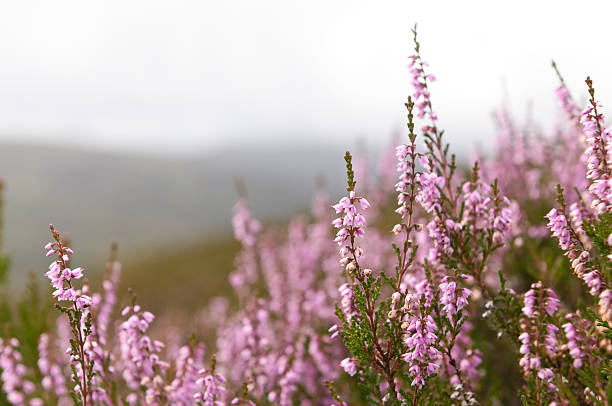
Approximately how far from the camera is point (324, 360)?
643cm

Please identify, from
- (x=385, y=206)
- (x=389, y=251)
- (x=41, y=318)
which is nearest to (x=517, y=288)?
(x=389, y=251)

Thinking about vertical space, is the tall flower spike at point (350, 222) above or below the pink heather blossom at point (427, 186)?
below

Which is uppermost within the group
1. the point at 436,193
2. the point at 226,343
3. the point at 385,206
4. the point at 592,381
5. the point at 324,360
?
the point at 385,206

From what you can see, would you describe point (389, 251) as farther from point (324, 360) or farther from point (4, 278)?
point (4, 278)

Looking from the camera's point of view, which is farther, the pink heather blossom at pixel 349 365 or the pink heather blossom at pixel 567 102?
the pink heather blossom at pixel 567 102

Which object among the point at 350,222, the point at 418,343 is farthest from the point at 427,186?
the point at 418,343

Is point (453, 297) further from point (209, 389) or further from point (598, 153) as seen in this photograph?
point (209, 389)

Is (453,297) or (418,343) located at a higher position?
(453,297)

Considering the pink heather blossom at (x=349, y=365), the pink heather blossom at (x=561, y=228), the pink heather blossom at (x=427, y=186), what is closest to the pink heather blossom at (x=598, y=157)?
the pink heather blossom at (x=561, y=228)

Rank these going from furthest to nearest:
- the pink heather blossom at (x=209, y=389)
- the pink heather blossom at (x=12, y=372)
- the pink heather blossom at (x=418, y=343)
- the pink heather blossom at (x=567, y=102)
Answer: the pink heather blossom at (x=12, y=372)
the pink heather blossom at (x=567, y=102)
the pink heather blossom at (x=209, y=389)
the pink heather blossom at (x=418, y=343)

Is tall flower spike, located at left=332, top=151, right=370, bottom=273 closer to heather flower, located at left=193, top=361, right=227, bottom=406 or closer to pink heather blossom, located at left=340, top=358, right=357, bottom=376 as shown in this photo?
pink heather blossom, located at left=340, top=358, right=357, bottom=376

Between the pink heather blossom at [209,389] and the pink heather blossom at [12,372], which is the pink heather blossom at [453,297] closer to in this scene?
the pink heather blossom at [209,389]

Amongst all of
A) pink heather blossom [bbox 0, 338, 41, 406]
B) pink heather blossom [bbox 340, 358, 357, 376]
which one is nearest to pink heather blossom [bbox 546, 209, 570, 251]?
pink heather blossom [bbox 340, 358, 357, 376]

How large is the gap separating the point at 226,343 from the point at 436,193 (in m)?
6.56
